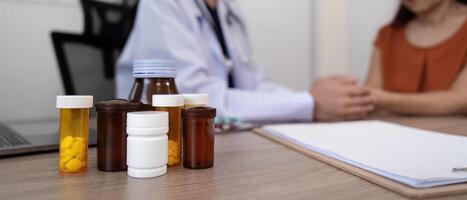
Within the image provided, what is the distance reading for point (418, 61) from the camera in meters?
1.26

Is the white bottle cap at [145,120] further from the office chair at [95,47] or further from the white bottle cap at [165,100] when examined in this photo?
the office chair at [95,47]

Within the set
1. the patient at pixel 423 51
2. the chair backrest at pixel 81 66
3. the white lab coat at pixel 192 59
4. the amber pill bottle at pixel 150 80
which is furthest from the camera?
the patient at pixel 423 51

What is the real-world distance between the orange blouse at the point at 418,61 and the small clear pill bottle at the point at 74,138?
47.0 inches

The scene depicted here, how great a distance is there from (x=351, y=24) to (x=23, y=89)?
1.40 m

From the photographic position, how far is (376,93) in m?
0.95

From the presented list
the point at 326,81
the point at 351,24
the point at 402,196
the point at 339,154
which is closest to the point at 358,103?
the point at 326,81

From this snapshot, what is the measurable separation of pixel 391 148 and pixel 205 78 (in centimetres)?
46

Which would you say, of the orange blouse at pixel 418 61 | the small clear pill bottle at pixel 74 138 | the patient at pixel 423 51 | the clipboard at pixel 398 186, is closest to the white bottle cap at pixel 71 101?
the small clear pill bottle at pixel 74 138

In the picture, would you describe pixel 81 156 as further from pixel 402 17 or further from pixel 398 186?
pixel 402 17

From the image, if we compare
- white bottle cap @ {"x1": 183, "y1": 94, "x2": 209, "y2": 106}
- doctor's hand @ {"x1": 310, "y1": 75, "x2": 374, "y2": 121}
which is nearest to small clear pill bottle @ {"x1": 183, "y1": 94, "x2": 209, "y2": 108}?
white bottle cap @ {"x1": 183, "y1": 94, "x2": 209, "y2": 106}

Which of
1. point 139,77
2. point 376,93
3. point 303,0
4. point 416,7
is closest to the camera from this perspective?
point 139,77

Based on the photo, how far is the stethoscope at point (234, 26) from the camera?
3.13 feet

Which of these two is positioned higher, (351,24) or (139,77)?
(351,24)

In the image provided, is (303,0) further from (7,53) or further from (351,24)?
(7,53)
